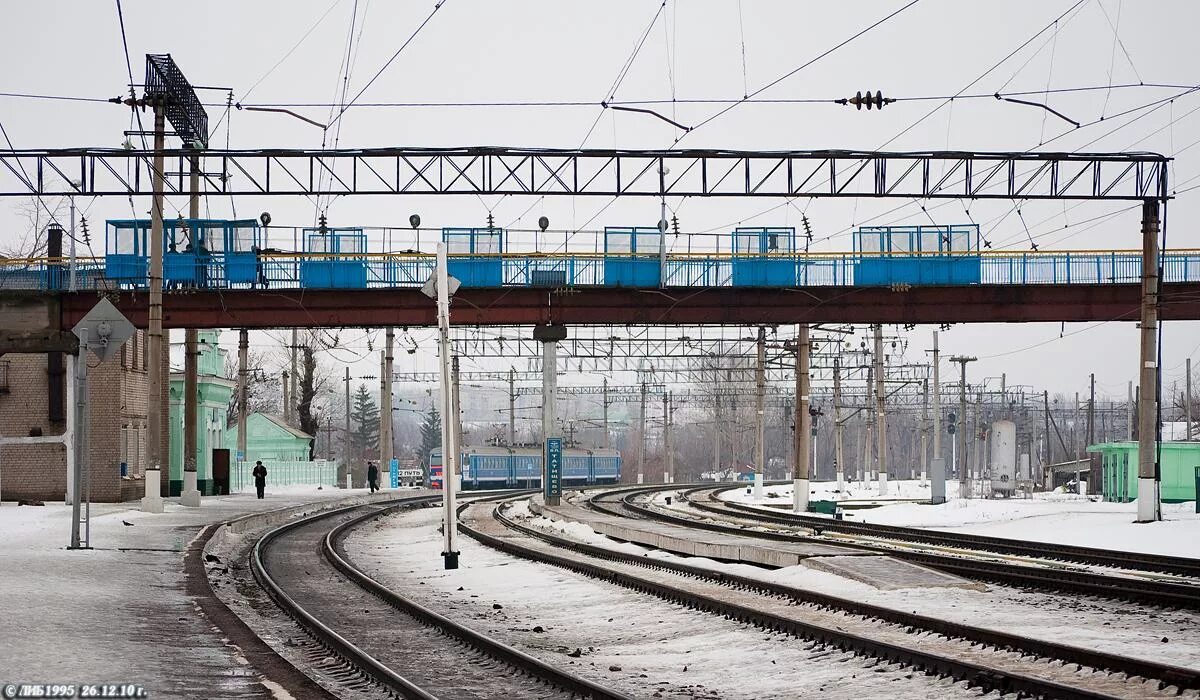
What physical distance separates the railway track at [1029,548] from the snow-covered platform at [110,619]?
13963mm

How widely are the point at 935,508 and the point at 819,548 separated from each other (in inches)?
852

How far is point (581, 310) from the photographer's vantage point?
4197 cm

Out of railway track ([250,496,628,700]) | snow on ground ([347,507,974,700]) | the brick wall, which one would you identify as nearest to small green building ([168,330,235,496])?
the brick wall

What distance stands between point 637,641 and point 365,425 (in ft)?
439

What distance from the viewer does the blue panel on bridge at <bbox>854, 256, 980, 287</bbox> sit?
41688mm

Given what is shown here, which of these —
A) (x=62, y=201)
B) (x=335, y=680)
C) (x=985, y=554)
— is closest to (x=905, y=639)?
(x=335, y=680)

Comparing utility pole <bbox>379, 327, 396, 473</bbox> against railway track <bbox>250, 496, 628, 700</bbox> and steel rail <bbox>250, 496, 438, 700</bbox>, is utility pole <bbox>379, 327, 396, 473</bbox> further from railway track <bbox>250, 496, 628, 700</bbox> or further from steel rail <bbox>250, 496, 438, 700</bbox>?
railway track <bbox>250, 496, 628, 700</bbox>

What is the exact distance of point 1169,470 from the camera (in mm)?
49750

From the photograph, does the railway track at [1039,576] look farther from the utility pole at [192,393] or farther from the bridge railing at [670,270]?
the utility pole at [192,393]

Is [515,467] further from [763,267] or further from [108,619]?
[108,619]

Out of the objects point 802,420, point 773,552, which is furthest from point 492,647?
point 802,420

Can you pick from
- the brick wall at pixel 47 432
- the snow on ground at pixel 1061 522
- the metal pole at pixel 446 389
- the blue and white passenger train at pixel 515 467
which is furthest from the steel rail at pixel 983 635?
the blue and white passenger train at pixel 515 467

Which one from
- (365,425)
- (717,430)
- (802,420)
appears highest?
(802,420)

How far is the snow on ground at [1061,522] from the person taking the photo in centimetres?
2723
